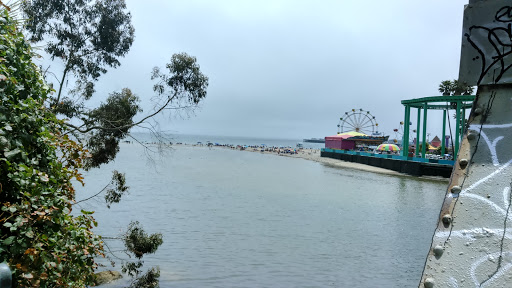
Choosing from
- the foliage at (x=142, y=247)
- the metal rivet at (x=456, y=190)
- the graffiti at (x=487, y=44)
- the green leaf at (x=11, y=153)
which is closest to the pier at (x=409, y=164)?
the foliage at (x=142, y=247)

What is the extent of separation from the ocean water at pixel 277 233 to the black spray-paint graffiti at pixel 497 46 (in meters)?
8.53

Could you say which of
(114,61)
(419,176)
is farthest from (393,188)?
(114,61)

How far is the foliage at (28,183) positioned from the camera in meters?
2.59

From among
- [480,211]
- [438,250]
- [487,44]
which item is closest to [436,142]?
[487,44]

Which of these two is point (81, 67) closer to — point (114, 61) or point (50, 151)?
point (114, 61)

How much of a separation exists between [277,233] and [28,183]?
52.9 feet

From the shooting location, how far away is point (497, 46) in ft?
8.61

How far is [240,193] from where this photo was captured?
32094 mm

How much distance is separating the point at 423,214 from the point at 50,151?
80.4 feet

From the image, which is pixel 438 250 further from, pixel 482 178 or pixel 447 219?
pixel 482 178

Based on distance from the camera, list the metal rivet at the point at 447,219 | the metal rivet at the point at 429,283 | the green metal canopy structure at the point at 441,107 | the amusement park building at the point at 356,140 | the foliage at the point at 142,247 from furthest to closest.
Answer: the amusement park building at the point at 356,140 < the green metal canopy structure at the point at 441,107 < the foliage at the point at 142,247 < the metal rivet at the point at 447,219 < the metal rivet at the point at 429,283

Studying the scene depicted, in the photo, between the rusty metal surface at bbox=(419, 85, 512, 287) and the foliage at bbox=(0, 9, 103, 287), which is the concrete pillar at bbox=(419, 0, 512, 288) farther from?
the foliage at bbox=(0, 9, 103, 287)

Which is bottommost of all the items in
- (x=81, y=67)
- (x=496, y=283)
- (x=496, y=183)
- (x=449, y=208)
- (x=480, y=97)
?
(x=496, y=283)

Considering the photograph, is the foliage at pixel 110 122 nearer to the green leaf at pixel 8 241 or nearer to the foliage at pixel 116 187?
the foliage at pixel 116 187
